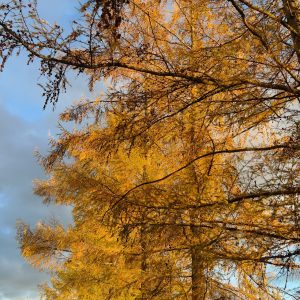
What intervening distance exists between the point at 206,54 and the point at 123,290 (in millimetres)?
4360

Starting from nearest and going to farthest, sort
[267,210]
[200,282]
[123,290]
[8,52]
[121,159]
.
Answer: [8,52] < [267,210] < [200,282] < [123,290] < [121,159]

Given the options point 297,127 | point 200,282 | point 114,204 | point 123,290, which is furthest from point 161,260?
point 297,127

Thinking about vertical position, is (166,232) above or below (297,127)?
below

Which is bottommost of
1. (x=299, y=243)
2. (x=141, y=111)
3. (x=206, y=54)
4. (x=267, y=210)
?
(x=299, y=243)

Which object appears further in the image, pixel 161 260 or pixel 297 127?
pixel 161 260

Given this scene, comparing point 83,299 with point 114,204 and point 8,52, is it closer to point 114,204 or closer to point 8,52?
point 114,204

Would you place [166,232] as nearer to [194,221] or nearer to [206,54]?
[194,221]

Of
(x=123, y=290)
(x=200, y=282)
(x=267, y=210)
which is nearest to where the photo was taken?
(x=267, y=210)

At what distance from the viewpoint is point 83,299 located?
8.36 m

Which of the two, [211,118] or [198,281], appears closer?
[211,118]

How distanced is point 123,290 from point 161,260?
1.31m

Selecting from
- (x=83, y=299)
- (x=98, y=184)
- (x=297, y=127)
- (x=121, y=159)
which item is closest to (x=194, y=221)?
(x=297, y=127)

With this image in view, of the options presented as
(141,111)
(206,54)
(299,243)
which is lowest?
(299,243)

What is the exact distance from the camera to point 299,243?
4.22 meters
